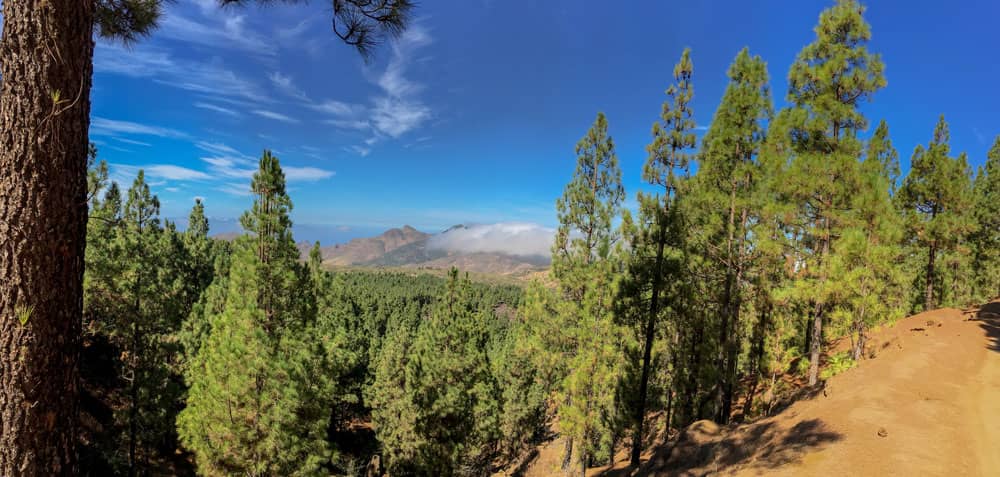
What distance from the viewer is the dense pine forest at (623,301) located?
38.3 ft

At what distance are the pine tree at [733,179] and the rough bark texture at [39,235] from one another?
14.3 meters

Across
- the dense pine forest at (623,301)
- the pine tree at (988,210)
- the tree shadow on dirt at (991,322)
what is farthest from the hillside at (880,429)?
the pine tree at (988,210)

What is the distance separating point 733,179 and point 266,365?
1634cm

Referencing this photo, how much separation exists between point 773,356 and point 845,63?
12.8 metres

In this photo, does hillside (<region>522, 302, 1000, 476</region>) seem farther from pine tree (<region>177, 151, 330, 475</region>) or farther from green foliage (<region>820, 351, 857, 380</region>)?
pine tree (<region>177, 151, 330, 475</region>)

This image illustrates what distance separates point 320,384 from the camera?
45.1ft

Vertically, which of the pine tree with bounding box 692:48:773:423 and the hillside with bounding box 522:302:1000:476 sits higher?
the pine tree with bounding box 692:48:773:423

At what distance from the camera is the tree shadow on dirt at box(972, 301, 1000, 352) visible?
15.0 meters

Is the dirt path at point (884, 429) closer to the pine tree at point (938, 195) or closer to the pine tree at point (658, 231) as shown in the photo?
the pine tree at point (658, 231)

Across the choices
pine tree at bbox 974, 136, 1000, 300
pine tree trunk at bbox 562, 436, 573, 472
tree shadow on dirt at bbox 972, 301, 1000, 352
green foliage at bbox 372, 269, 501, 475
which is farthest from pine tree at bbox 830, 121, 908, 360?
pine tree at bbox 974, 136, 1000, 300

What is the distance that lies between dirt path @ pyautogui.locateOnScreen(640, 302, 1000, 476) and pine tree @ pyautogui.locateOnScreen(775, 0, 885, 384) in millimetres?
2579

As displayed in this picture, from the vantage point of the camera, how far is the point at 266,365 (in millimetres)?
11797

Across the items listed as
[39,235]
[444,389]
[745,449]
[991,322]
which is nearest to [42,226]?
[39,235]

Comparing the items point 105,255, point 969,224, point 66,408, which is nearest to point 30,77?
point 66,408
